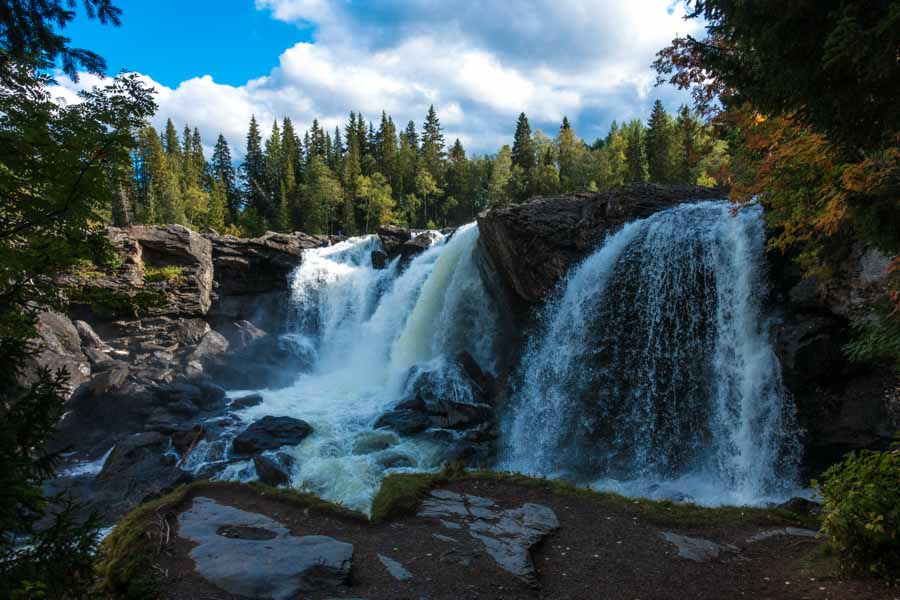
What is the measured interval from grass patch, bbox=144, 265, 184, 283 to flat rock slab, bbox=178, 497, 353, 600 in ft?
73.9

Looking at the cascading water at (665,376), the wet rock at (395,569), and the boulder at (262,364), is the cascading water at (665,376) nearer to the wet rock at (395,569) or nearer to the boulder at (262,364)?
the wet rock at (395,569)

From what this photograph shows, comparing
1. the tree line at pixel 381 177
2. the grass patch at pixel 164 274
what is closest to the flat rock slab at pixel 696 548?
the grass patch at pixel 164 274

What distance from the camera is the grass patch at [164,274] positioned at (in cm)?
2592

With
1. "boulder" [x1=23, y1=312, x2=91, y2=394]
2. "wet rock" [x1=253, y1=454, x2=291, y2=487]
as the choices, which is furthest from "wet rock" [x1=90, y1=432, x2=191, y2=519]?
"boulder" [x1=23, y1=312, x2=91, y2=394]

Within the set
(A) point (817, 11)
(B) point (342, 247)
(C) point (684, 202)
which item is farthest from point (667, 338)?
(B) point (342, 247)

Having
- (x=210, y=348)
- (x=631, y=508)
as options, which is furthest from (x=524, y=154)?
(x=631, y=508)

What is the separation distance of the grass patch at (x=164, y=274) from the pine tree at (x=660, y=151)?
144 feet

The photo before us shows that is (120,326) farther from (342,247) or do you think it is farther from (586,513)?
(586,513)

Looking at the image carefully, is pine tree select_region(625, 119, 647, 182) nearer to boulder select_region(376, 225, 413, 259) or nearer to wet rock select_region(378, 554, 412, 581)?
boulder select_region(376, 225, 413, 259)

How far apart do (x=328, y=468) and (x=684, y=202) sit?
44.1 ft

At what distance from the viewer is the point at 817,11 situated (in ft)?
12.9

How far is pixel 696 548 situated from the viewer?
20.8ft

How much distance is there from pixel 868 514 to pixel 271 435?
14.5 metres

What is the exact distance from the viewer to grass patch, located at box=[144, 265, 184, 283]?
25923 mm
